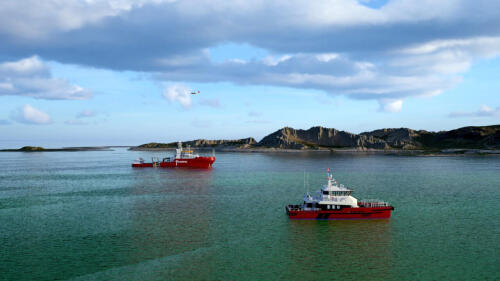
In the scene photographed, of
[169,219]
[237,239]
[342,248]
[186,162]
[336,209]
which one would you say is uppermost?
[186,162]

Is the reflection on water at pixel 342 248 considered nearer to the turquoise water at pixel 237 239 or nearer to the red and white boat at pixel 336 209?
the turquoise water at pixel 237 239

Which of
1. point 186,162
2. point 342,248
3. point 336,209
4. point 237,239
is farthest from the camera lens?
point 186,162

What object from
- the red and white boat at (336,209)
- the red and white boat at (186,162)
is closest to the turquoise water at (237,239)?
the red and white boat at (336,209)

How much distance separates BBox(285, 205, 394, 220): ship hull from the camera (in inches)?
2066

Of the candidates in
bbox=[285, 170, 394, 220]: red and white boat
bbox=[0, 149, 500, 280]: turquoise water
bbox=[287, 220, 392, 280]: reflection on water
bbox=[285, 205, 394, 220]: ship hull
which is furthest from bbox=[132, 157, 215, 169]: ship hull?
bbox=[287, 220, 392, 280]: reflection on water

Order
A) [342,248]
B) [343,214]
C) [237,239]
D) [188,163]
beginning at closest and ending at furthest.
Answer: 1. [342,248]
2. [237,239]
3. [343,214]
4. [188,163]

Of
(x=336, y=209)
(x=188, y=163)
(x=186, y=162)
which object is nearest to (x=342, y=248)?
(x=336, y=209)

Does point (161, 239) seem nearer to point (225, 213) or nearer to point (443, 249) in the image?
point (225, 213)

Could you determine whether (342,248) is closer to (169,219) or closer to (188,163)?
(169,219)

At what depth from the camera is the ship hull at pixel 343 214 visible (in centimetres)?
5247

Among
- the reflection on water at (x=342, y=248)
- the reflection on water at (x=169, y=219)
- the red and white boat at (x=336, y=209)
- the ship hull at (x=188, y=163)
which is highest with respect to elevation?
the ship hull at (x=188, y=163)

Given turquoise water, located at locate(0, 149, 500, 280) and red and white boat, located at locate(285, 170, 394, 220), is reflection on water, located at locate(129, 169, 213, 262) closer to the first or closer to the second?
turquoise water, located at locate(0, 149, 500, 280)

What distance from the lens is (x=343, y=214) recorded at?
52562mm

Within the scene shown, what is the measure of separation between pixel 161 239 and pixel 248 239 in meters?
10.7
